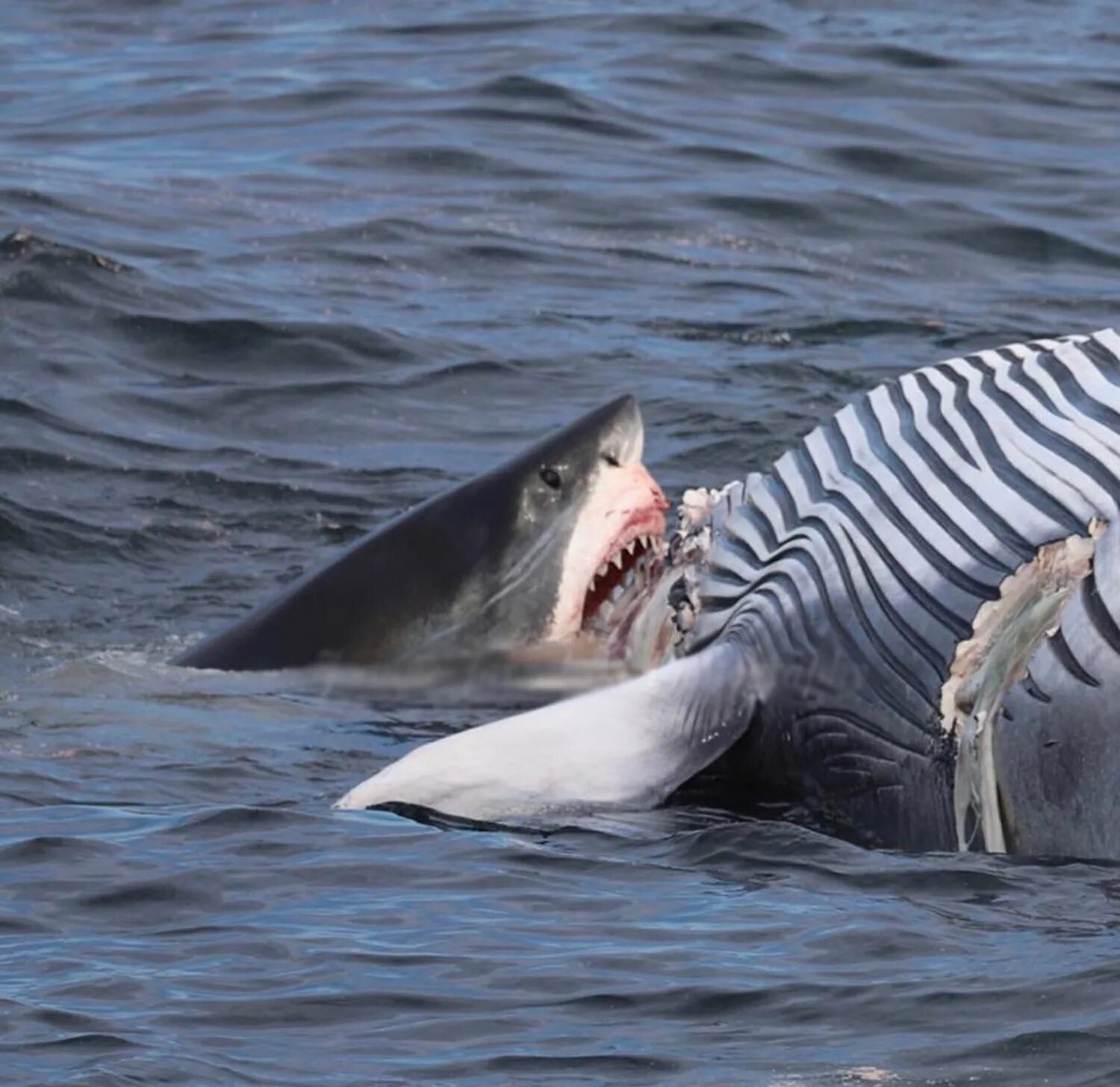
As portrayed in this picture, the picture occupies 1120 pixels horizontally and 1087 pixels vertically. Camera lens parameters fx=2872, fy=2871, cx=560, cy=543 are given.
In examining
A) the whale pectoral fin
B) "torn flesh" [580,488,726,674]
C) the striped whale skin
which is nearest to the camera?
the striped whale skin

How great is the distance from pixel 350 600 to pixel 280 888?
8.77 ft

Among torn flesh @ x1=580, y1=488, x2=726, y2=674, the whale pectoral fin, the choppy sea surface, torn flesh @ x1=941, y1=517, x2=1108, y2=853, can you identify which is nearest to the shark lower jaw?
torn flesh @ x1=580, y1=488, x2=726, y2=674

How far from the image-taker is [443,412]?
43.7 ft

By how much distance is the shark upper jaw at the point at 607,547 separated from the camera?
349 inches

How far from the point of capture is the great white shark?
6.18 metres

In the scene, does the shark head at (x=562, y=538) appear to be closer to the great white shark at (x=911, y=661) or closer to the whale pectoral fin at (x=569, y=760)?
the great white shark at (x=911, y=661)

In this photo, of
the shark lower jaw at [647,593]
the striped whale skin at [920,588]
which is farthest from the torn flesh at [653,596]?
the striped whale skin at [920,588]

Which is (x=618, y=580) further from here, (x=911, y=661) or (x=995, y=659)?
(x=995, y=659)

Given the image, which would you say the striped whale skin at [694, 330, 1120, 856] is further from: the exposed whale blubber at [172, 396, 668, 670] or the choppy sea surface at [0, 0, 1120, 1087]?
the exposed whale blubber at [172, 396, 668, 670]

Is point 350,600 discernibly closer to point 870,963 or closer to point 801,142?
point 870,963

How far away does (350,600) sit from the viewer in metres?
8.88

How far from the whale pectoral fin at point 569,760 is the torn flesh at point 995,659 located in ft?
2.29

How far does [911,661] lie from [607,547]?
89.9 inches

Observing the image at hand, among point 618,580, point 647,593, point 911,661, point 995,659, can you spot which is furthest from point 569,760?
point 618,580
